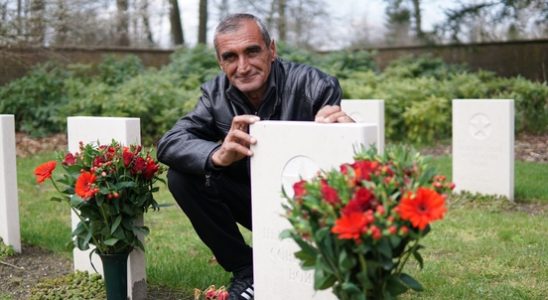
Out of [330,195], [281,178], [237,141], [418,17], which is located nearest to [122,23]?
[418,17]

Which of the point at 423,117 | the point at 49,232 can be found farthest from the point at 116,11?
the point at 49,232

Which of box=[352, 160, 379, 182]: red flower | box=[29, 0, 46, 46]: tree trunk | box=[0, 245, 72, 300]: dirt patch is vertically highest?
→ box=[29, 0, 46, 46]: tree trunk

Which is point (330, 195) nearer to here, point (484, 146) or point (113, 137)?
point (113, 137)

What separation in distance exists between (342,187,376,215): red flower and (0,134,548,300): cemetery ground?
1.71 metres

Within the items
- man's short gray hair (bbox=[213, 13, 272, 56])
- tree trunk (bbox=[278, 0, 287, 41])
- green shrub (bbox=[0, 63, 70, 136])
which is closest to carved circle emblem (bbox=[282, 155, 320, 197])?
man's short gray hair (bbox=[213, 13, 272, 56])

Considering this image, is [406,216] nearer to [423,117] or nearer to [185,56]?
[423,117]

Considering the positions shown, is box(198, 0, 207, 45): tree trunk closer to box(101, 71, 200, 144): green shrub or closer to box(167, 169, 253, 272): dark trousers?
box(101, 71, 200, 144): green shrub

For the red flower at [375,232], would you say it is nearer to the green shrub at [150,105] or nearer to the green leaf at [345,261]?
the green leaf at [345,261]

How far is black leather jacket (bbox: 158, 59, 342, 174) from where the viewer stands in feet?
10.6

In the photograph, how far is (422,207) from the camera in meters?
1.96

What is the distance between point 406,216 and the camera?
1.93 m

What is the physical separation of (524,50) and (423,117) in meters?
4.47

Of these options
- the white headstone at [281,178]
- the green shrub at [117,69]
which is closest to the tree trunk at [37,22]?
the green shrub at [117,69]

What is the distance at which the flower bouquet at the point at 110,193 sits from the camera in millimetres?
3184
